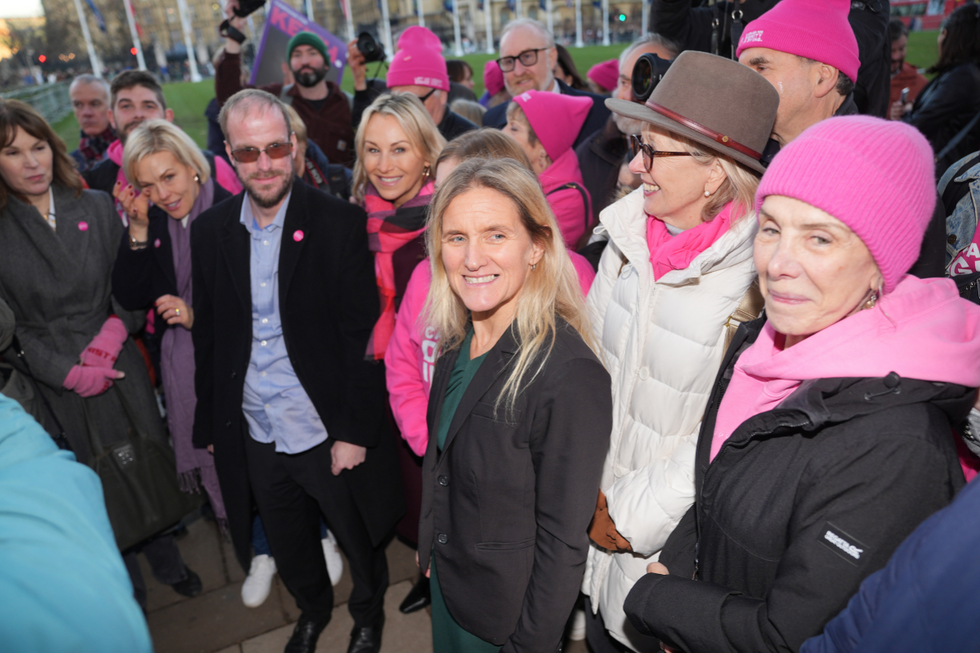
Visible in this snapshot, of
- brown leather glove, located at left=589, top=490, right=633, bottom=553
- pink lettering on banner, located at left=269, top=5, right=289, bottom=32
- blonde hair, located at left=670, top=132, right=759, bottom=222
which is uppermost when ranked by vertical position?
pink lettering on banner, located at left=269, top=5, right=289, bottom=32

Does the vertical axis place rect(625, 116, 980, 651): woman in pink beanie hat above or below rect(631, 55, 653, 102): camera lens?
below

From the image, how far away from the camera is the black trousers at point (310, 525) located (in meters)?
2.74

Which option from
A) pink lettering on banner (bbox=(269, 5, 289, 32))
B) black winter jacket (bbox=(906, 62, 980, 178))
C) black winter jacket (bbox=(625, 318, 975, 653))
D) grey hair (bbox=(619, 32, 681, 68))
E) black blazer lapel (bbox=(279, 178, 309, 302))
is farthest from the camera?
pink lettering on banner (bbox=(269, 5, 289, 32))

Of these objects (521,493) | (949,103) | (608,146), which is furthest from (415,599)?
(949,103)

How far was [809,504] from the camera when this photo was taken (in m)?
1.10

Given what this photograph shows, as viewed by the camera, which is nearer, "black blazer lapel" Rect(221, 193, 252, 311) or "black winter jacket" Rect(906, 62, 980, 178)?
"black blazer lapel" Rect(221, 193, 252, 311)

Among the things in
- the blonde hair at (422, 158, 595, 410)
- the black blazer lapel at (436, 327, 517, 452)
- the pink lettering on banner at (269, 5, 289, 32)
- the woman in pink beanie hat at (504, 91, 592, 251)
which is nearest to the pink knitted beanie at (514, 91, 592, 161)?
the woman in pink beanie hat at (504, 91, 592, 251)

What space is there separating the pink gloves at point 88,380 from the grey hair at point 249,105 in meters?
1.42

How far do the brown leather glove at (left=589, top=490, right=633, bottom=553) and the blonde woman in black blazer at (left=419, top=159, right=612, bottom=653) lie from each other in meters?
0.25

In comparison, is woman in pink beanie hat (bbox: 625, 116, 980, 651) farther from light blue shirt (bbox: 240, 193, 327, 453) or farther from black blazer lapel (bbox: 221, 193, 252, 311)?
black blazer lapel (bbox: 221, 193, 252, 311)

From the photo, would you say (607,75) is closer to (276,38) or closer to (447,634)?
(276,38)

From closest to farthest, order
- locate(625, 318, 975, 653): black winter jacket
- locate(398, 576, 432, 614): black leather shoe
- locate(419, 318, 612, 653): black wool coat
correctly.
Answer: locate(625, 318, 975, 653): black winter jacket
locate(419, 318, 612, 653): black wool coat
locate(398, 576, 432, 614): black leather shoe

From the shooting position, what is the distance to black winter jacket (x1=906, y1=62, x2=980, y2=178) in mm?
4605

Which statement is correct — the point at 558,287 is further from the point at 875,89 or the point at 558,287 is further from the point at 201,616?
the point at 201,616
